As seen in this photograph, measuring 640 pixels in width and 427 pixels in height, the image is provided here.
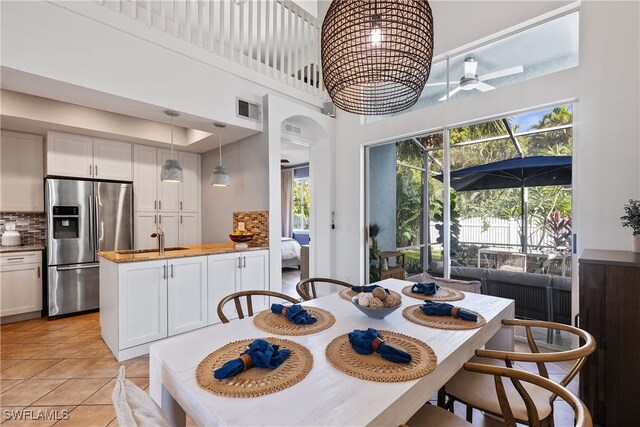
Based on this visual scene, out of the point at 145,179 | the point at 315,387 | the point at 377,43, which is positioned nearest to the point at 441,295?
the point at 315,387

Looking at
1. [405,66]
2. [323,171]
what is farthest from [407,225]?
[405,66]

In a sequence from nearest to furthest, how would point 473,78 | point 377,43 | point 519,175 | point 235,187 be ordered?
Result: point 377,43, point 519,175, point 473,78, point 235,187

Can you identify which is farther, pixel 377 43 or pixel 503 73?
pixel 503 73

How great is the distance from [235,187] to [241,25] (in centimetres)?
214

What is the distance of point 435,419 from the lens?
4.19 ft

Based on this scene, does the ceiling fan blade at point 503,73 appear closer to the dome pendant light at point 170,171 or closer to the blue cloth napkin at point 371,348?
the blue cloth napkin at point 371,348

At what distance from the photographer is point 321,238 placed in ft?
16.5

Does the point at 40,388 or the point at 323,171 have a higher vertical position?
the point at 323,171

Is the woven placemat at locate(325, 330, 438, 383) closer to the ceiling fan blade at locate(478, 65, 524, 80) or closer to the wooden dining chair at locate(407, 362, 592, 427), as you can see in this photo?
the wooden dining chair at locate(407, 362, 592, 427)

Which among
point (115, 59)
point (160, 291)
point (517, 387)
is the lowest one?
point (160, 291)

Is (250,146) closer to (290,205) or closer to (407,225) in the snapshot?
(407,225)

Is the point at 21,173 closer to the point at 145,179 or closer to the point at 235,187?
the point at 145,179

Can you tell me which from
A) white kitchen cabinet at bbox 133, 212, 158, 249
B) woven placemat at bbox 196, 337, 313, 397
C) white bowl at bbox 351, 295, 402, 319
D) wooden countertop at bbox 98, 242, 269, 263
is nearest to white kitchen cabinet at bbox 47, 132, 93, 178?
white kitchen cabinet at bbox 133, 212, 158, 249

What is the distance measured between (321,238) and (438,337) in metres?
3.64
